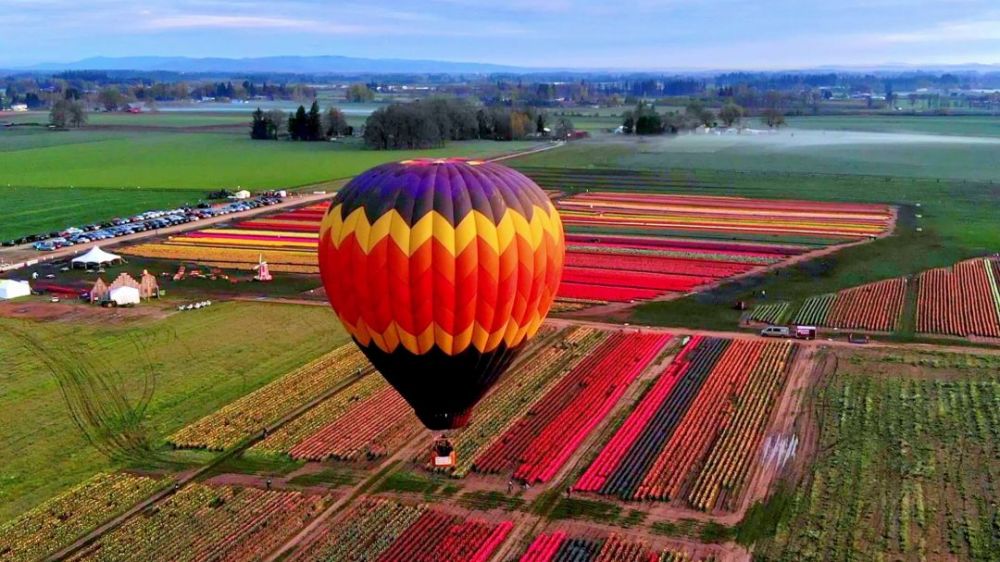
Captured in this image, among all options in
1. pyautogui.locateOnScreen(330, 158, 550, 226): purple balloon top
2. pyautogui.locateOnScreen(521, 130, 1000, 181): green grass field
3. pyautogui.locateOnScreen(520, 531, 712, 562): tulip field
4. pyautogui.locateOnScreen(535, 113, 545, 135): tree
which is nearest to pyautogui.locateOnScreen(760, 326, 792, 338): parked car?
pyautogui.locateOnScreen(520, 531, 712, 562): tulip field

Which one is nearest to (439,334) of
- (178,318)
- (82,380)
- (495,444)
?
(495,444)

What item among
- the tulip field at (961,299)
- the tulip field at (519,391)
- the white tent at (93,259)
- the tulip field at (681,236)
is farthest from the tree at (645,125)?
the tulip field at (519,391)

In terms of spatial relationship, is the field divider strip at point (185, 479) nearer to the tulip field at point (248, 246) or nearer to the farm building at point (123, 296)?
the farm building at point (123, 296)

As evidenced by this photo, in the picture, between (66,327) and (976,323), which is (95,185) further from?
(976,323)

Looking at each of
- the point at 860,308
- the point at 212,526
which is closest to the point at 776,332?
the point at 860,308

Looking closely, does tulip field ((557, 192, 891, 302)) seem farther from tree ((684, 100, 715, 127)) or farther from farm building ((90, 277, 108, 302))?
tree ((684, 100, 715, 127))
